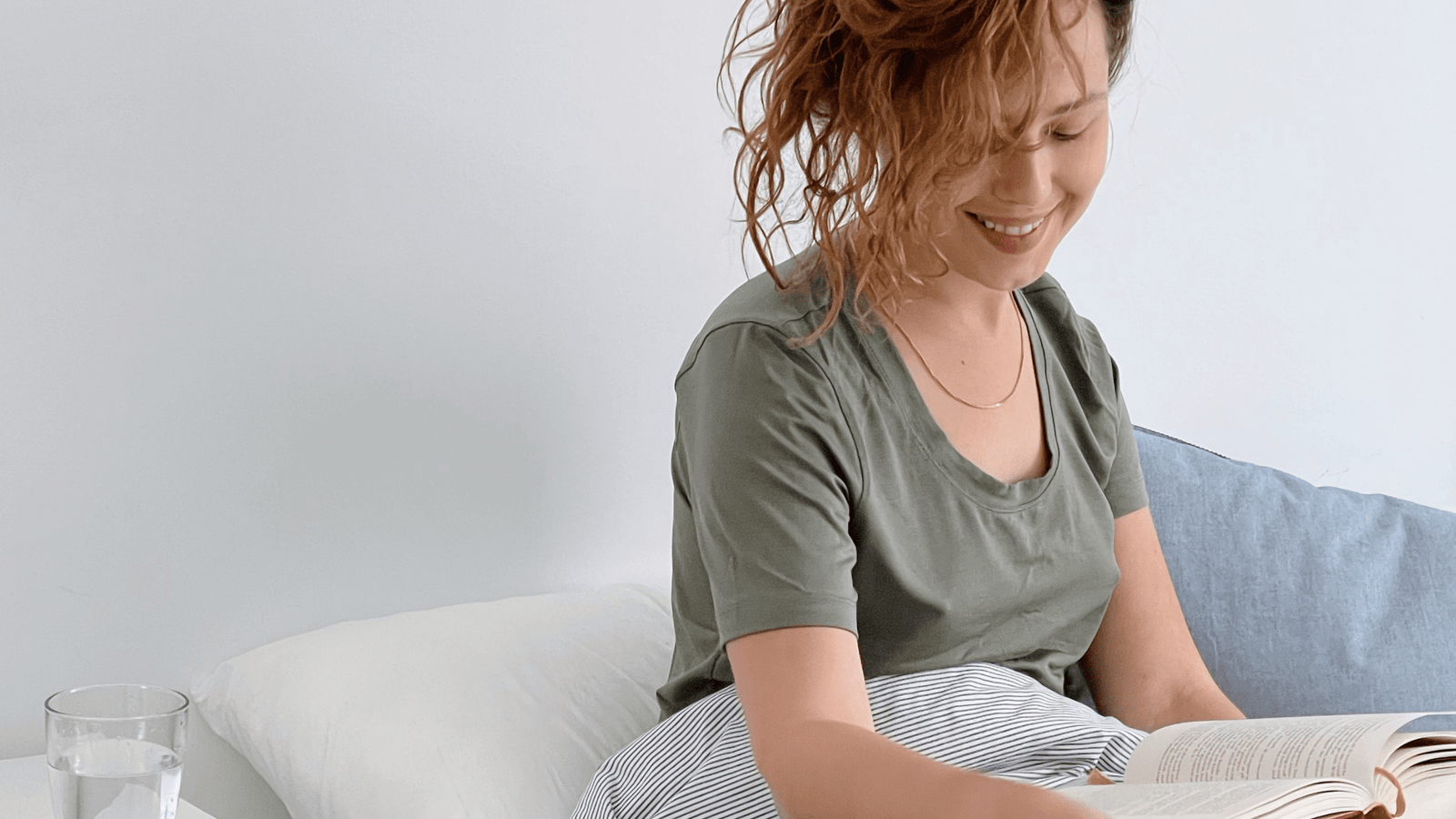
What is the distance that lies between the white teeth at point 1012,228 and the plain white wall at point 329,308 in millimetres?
410

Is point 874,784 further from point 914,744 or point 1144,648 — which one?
point 1144,648

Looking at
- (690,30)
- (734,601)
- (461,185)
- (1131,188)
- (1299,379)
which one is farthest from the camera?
(1299,379)

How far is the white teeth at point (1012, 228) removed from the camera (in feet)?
2.90

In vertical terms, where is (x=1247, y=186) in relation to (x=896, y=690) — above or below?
above

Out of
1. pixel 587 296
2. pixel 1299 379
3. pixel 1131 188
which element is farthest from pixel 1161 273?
pixel 587 296

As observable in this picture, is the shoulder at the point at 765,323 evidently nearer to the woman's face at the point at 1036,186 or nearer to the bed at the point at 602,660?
the woman's face at the point at 1036,186

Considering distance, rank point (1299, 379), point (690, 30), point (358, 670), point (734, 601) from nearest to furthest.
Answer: point (734, 601) < point (358, 670) < point (690, 30) < point (1299, 379)

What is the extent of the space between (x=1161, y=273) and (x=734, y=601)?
0.92 meters

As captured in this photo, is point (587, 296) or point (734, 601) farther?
point (587, 296)

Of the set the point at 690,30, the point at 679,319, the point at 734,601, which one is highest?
the point at 690,30

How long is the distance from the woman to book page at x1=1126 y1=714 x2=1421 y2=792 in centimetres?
6

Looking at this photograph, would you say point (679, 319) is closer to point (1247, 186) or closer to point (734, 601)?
point (734, 601)

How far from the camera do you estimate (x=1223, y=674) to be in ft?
3.75

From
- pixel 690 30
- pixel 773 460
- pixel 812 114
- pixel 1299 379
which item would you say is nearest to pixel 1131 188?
pixel 1299 379
